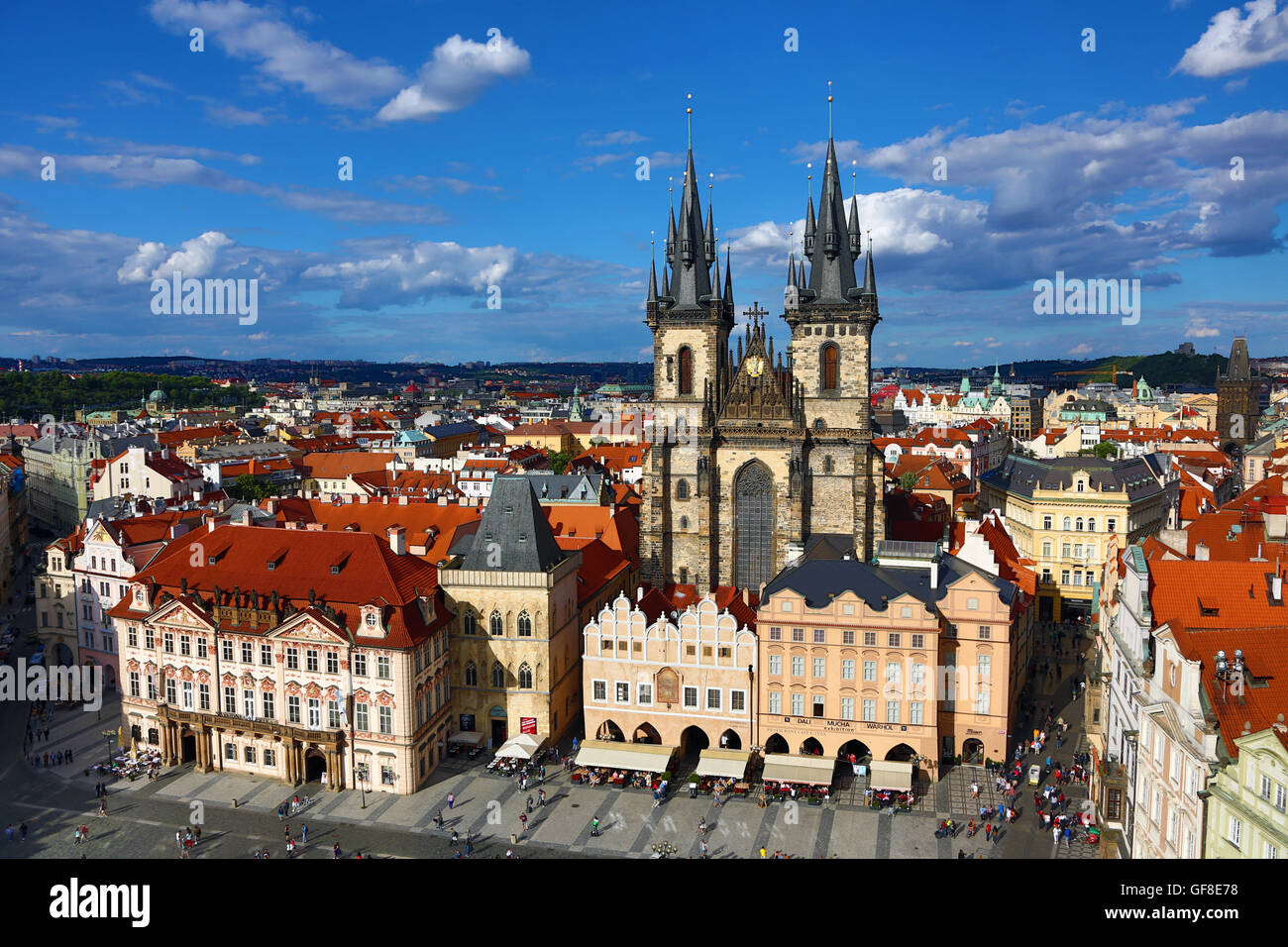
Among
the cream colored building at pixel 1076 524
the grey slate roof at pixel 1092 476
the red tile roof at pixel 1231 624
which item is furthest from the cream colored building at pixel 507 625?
the grey slate roof at pixel 1092 476

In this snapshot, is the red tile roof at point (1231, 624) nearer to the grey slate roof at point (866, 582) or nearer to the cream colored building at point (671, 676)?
the grey slate roof at point (866, 582)

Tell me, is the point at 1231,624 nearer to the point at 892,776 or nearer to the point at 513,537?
the point at 892,776

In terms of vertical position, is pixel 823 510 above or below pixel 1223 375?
below

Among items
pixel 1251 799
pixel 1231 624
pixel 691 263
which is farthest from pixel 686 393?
pixel 1251 799

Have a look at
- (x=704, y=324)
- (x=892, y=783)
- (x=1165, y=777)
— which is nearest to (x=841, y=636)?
(x=892, y=783)

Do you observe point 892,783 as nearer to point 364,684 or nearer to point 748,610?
point 748,610

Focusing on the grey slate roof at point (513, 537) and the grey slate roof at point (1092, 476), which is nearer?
the grey slate roof at point (513, 537)

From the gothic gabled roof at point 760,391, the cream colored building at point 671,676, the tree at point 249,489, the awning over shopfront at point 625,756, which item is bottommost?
the awning over shopfront at point 625,756
